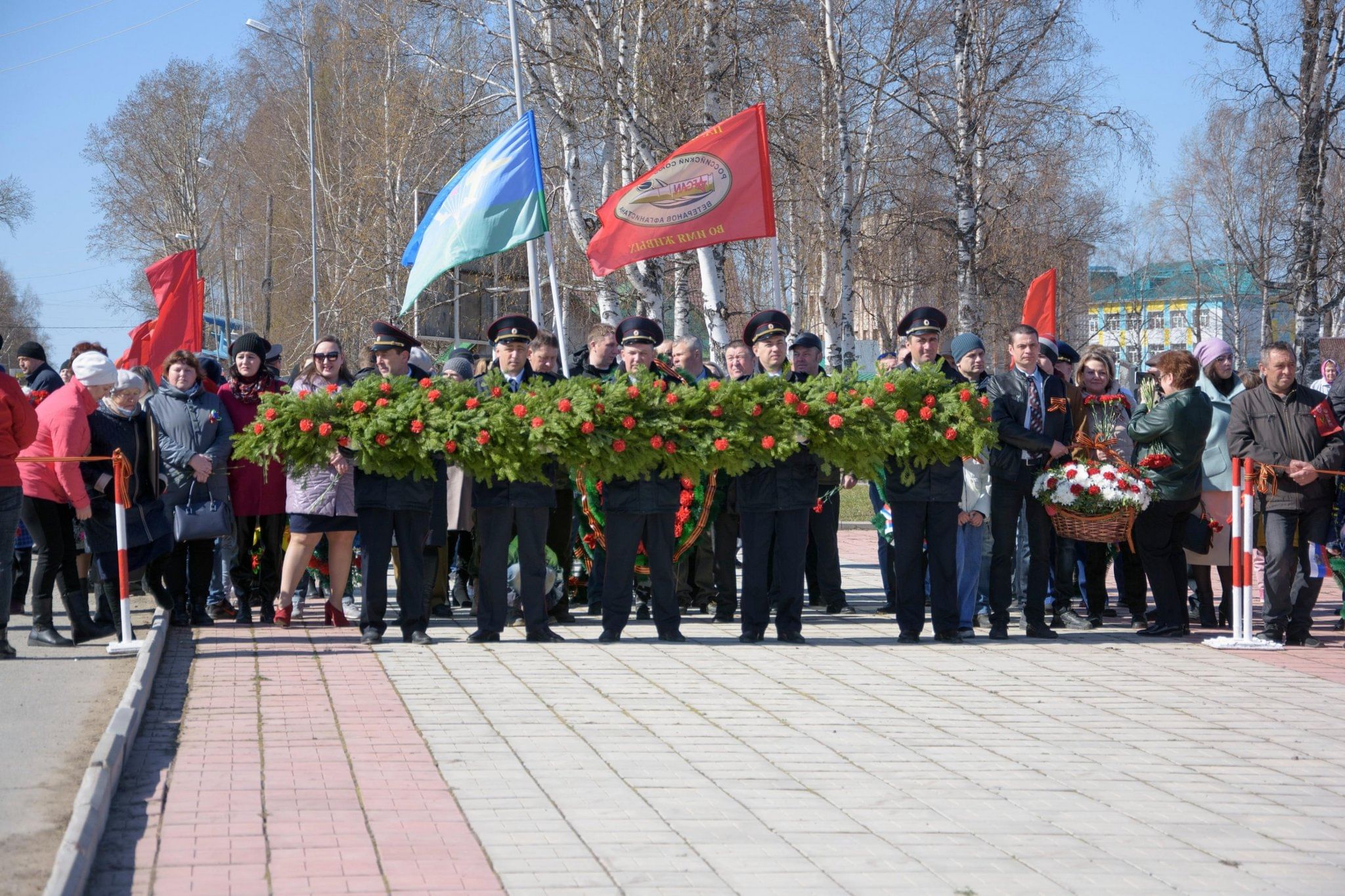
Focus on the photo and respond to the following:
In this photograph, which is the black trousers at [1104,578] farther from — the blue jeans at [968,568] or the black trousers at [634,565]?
the black trousers at [634,565]

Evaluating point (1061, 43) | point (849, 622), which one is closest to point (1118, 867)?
point (849, 622)

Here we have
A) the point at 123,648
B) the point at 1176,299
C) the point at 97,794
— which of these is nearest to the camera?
the point at 97,794

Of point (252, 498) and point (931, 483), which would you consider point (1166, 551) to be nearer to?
point (931, 483)

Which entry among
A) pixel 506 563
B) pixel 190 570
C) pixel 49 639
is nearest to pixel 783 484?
pixel 506 563

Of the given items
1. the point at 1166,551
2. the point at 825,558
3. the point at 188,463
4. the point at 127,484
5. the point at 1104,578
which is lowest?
the point at 1104,578

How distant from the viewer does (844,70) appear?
25.7 m

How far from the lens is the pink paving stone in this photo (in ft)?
15.2

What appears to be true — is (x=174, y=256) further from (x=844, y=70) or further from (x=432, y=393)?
(x=844, y=70)

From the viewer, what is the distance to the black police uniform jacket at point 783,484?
953 centimetres

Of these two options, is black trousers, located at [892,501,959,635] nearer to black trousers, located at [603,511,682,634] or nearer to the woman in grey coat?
black trousers, located at [603,511,682,634]

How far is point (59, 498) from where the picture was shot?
9500 millimetres

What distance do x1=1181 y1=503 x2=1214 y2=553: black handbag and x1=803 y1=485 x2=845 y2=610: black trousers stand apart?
2.51m

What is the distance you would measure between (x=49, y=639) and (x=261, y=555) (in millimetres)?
1751

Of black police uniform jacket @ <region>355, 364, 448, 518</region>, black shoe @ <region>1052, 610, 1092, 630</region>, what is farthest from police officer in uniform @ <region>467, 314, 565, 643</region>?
black shoe @ <region>1052, 610, 1092, 630</region>
